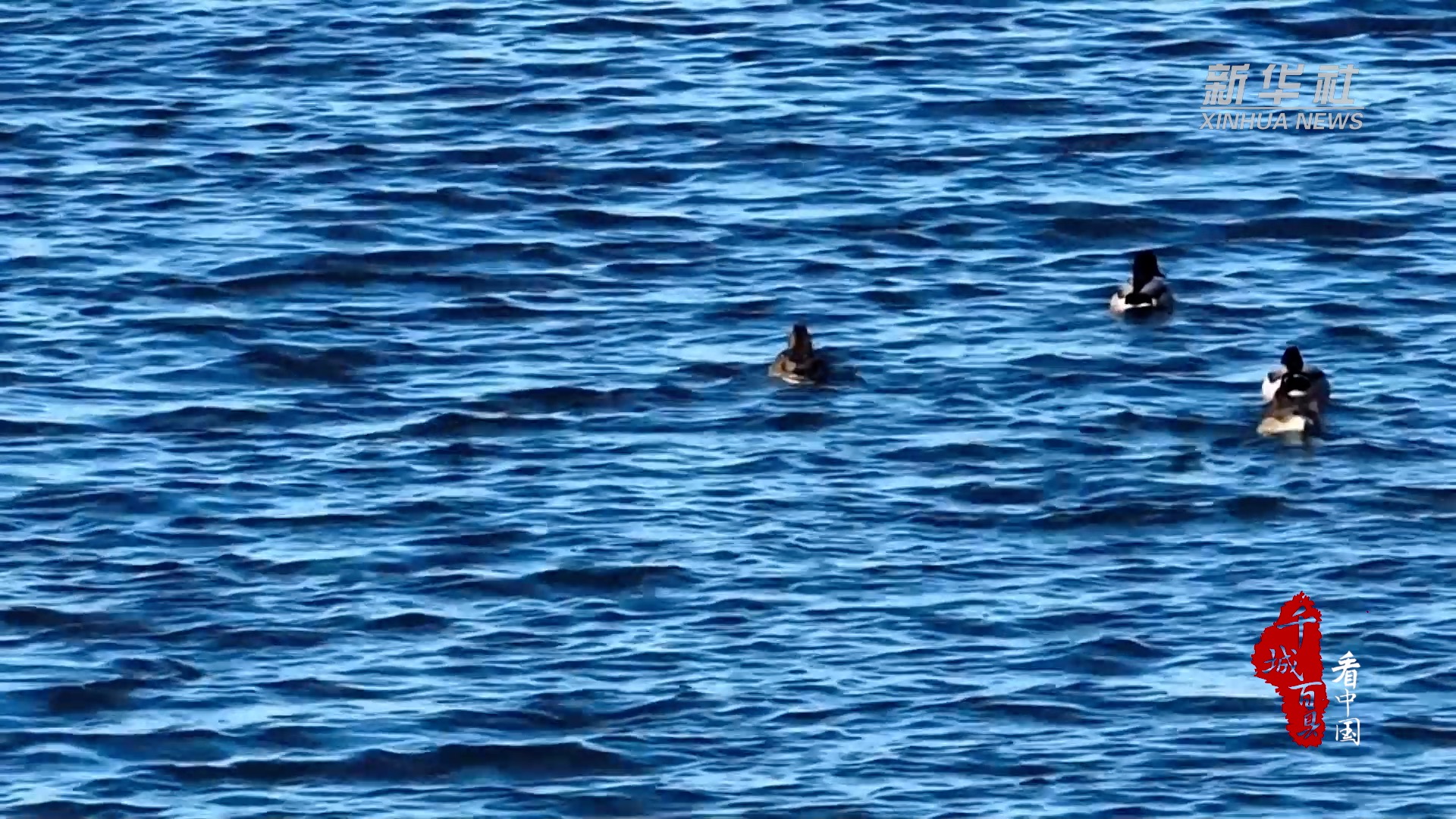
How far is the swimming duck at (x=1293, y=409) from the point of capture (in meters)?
25.8

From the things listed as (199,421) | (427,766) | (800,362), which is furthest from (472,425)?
(427,766)

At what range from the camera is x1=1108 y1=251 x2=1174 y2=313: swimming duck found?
28.9 m

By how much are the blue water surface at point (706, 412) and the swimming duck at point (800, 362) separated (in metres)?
0.29

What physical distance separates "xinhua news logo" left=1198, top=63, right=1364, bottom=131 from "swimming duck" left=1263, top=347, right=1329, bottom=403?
905cm

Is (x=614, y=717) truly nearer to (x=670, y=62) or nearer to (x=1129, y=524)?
(x=1129, y=524)

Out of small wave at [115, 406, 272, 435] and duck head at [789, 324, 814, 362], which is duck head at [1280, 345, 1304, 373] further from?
small wave at [115, 406, 272, 435]

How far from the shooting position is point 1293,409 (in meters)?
25.8

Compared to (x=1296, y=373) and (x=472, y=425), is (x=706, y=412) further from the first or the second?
(x=1296, y=373)

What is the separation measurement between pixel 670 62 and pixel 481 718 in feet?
58.5

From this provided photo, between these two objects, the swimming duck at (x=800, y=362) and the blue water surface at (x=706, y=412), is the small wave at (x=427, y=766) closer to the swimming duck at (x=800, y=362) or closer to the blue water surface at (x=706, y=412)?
the blue water surface at (x=706, y=412)

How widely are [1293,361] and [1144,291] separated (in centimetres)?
272

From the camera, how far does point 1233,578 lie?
23250 millimetres

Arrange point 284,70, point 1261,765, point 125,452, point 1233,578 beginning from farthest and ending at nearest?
point 284,70, point 125,452, point 1233,578, point 1261,765

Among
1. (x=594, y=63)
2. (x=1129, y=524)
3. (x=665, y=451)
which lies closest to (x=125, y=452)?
(x=665, y=451)
